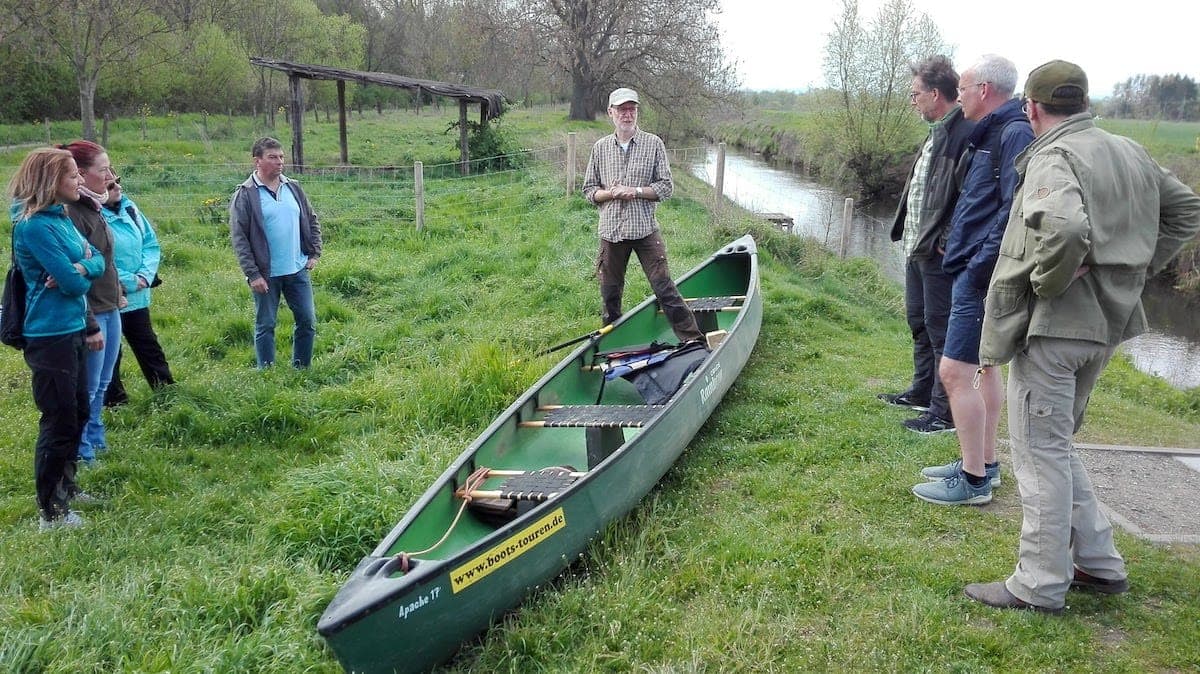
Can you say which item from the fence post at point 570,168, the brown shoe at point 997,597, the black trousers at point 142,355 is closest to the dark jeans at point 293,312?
the black trousers at point 142,355

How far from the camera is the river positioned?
11.2 m

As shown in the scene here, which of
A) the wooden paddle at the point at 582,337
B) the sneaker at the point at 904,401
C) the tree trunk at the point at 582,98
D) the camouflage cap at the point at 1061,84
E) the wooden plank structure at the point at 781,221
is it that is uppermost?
the tree trunk at the point at 582,98

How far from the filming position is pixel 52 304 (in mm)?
3840

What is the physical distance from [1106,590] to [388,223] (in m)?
9.59

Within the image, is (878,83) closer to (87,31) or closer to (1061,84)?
(87,31)

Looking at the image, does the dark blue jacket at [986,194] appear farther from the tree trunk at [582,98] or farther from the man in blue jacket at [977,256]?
the tree trunk at [582,98]

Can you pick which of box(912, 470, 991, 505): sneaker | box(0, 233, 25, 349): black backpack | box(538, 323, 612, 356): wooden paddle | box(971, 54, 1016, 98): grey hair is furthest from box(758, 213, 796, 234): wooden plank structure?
box(0, 233, 25, 349): black backpack

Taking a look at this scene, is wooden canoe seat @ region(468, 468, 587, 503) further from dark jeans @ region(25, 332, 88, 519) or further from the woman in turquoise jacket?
the woman in turquoise jacket

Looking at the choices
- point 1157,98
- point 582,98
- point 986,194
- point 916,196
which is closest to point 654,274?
point 916,196

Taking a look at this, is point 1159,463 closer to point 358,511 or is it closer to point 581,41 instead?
point 358,511

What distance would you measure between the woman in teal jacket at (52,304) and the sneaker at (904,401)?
4.87 metres

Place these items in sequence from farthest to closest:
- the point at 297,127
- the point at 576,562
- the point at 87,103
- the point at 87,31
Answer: the point at 87,31 < the point at 87,103 < the point at 297,127 < the point at 576,562

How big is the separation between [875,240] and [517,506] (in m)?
14.1

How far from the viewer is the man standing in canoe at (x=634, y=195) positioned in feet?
18.3
